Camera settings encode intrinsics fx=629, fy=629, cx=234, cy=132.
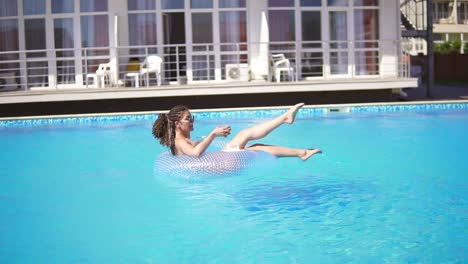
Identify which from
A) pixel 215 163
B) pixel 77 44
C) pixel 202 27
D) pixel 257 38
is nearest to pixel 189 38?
pixel 202 27

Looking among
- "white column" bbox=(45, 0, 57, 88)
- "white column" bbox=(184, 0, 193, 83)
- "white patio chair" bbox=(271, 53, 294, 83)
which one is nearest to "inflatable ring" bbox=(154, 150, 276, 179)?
"white patio chair" bbox=(271, 53, 294, 83)

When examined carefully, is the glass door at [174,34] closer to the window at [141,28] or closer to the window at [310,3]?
the window at [141,28]

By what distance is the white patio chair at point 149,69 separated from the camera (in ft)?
51.4

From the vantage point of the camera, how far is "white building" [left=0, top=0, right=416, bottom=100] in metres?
16.6

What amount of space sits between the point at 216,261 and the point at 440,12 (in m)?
44.6

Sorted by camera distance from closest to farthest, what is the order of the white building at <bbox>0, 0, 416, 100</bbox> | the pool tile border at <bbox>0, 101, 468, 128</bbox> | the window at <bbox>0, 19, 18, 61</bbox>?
the pool tile border at <bbox>0, 101, 468, 128</bbox> < the white building at <bbox>0, 0, 416, 100</bbox> < the window at <bbox>0, 19, 18, 61</bbox>

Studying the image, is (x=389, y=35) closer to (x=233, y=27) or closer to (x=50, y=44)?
(x=233, y=27)

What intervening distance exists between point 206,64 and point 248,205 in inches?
446

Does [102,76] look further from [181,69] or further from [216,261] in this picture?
[216,261]

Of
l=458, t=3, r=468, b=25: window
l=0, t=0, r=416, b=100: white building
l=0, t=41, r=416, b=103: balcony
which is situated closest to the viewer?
l=0, t=41, r=416, b=103: balcony

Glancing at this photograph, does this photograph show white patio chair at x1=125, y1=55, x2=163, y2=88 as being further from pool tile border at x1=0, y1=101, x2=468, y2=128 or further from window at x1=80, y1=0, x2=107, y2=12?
window at x1=80, y1=0, x2=107, y2=12

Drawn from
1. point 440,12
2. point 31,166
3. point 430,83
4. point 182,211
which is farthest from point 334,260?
point 440,12

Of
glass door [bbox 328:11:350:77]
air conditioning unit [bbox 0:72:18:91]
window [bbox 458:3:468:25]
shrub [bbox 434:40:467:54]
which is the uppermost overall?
window [bbox 458:3:468:25]

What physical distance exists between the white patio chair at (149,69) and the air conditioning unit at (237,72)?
1764 mm
